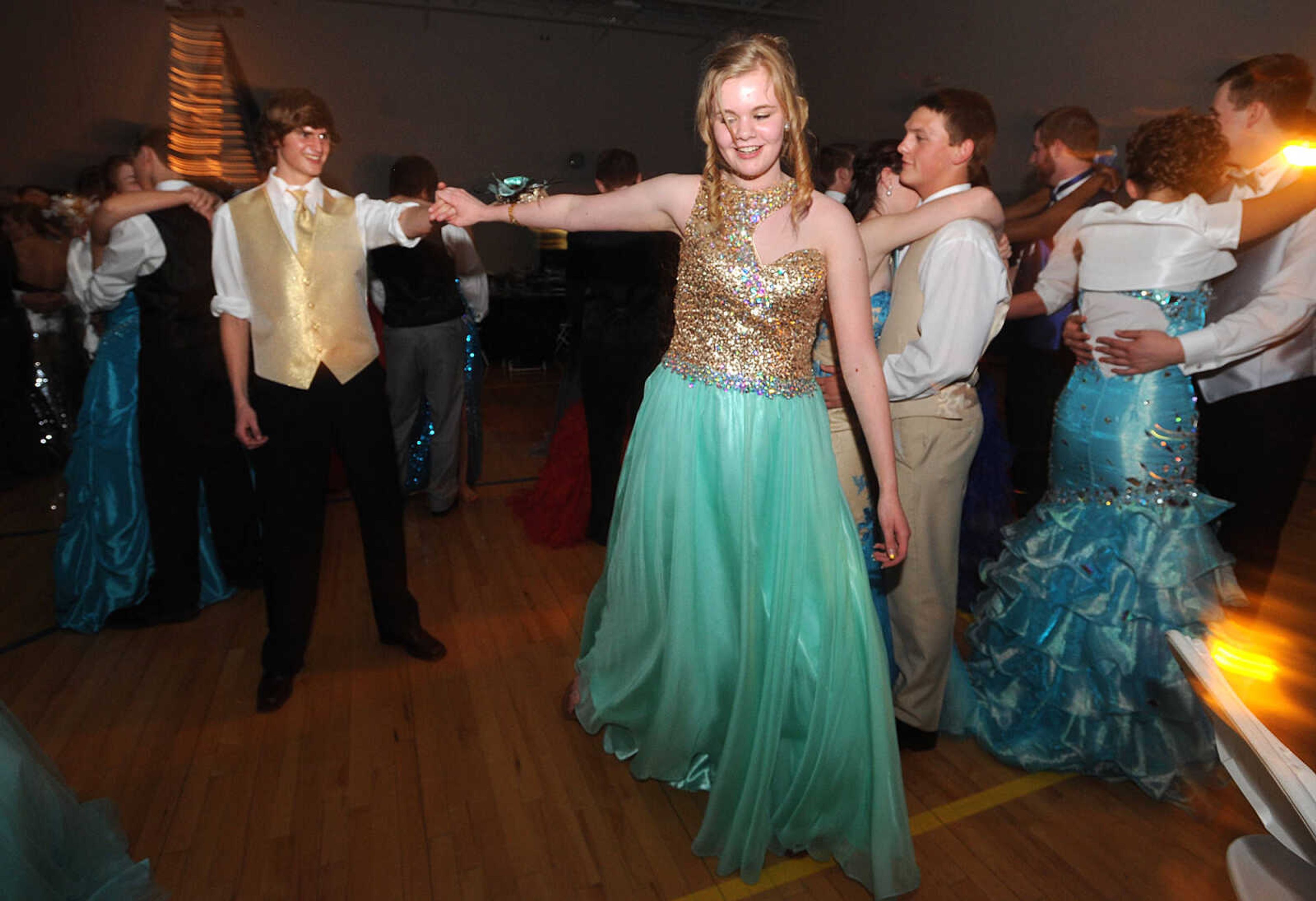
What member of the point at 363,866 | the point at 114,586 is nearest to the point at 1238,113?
the point at 363,866

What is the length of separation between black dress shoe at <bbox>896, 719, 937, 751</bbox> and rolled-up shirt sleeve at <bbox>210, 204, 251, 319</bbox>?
2.16 meters

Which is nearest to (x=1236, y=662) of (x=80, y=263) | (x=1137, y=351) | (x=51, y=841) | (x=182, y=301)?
(x=1137, y=351)

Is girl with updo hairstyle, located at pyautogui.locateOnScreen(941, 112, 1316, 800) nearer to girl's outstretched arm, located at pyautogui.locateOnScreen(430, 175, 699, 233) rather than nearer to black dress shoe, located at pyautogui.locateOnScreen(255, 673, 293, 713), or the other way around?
girl's outstretched arm, located at pyautogui.locateOnScreen(430, 175, 699, 233)

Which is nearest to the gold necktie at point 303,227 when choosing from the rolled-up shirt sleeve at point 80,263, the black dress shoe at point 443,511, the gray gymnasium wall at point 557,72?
the rolled-up shirt sleeve at point 80,263

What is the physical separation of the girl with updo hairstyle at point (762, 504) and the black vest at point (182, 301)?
4.38ft

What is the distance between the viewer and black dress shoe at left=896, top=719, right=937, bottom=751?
2.04 meters

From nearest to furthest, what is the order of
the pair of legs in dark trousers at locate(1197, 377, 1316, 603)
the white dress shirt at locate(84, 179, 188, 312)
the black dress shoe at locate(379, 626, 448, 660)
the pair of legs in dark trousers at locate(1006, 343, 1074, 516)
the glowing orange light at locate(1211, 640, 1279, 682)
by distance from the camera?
the glowing orange light at locate(1211, 640, 1279, 682) → the pair of legs in dark trousers at locate(1197, 377, 1316, 603) → the white dress shirt at locate(84, 179, 188, 312) → the black dress shoe at locate(379, 626, 448, 660) → the pair of legs in dark trousers at locate(1006, 343, 1074, 516)

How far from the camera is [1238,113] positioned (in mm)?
1987

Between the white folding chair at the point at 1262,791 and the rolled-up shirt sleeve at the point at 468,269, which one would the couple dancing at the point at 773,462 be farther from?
the rolled-up shirt sleeve at the point at 468,269

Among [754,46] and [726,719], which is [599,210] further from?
[726,719]

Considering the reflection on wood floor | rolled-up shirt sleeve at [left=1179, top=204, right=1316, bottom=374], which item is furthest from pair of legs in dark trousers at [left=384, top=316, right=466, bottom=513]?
rolled-up shirt sleeve at [left=1179, top=204, right=1316, bottom=374]

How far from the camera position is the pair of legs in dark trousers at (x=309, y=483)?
2066mm

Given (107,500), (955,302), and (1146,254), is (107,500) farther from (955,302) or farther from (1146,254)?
(1146,254)

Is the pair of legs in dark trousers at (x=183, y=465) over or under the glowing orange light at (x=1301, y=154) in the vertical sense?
under
